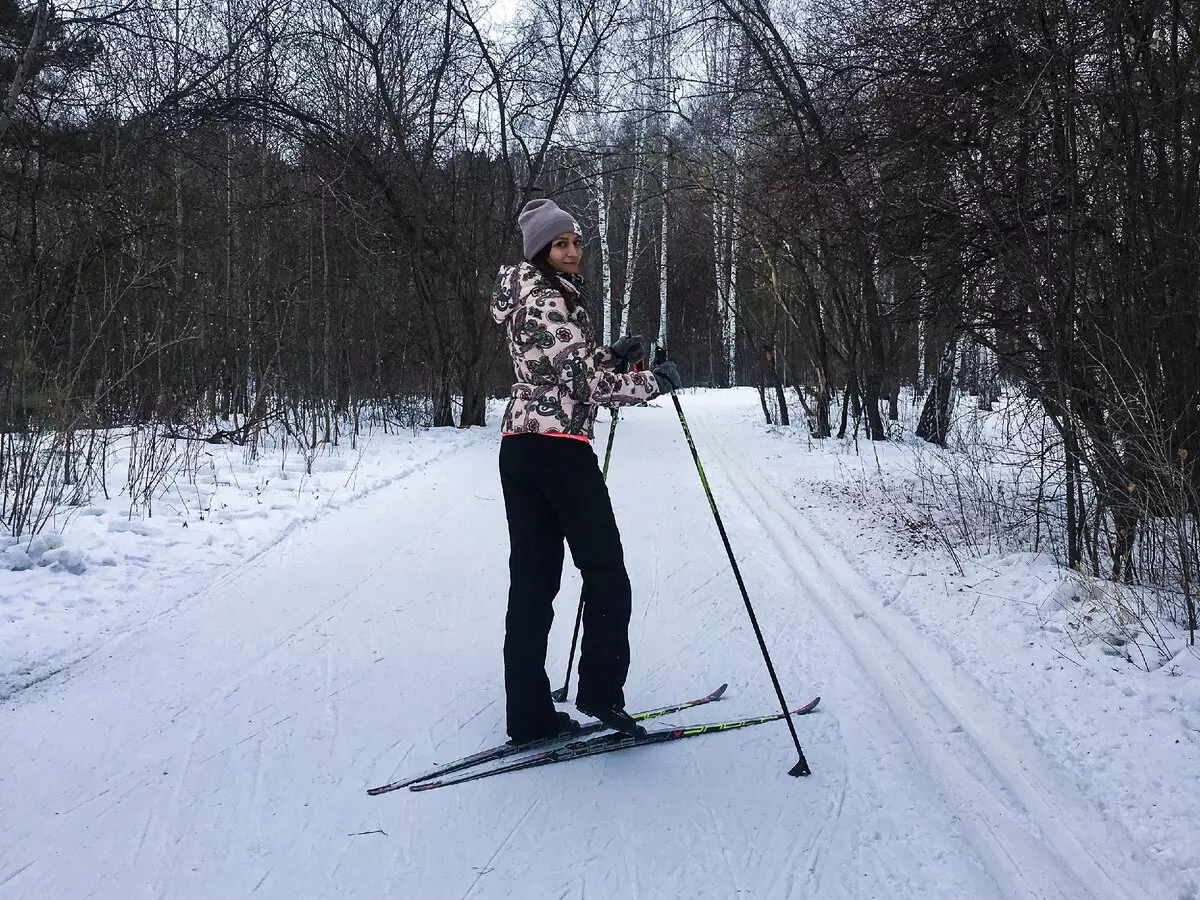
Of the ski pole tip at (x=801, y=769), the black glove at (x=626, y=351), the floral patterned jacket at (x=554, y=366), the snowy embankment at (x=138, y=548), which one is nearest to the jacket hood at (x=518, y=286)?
the floral patterned jacket at (x=554, y=366)

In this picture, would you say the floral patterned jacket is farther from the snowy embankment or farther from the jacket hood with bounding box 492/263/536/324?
the snowy embankment

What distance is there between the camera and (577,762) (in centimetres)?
307

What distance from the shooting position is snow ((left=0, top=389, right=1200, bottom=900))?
2.39 metres

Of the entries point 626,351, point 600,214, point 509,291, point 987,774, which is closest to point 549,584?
point 626,351

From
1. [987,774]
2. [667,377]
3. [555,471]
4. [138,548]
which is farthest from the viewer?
[138,548]

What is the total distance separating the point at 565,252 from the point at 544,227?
12 centimetres

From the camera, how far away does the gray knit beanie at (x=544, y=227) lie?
10.0ft

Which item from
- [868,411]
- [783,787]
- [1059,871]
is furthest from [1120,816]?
[868,411]

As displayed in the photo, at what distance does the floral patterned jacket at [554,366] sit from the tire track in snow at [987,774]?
1737 millimetres

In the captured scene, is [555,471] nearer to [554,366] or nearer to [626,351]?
[554,366]

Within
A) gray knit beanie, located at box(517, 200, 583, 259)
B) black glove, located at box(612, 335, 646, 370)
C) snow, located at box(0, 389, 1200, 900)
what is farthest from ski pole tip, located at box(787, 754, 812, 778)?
gray knit beanie, located at box(517, 200, 583, 259)

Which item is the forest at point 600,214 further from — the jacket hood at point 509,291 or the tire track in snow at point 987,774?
the jacket hood at point 509,291

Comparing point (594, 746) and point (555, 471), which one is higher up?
point (555, 471)

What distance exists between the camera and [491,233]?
54.5 ft
